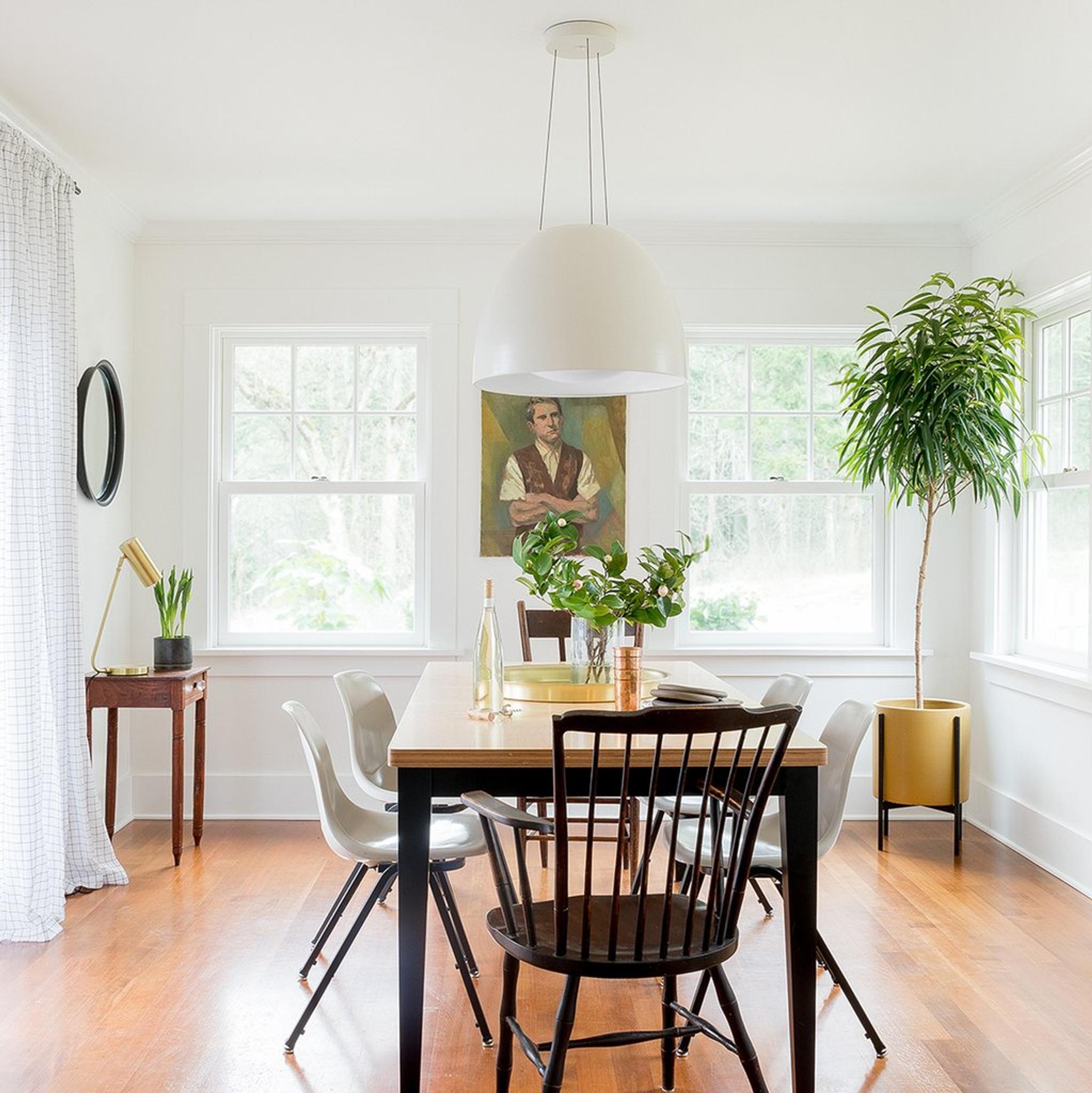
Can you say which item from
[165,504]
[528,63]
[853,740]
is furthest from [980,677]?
[165,504]

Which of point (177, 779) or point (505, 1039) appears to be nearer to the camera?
point (505, 1039)

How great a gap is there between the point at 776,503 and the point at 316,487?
2.15 metres

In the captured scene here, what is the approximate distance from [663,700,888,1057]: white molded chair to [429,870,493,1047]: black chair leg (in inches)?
19.3

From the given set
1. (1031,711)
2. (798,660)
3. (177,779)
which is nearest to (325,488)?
(177,779)

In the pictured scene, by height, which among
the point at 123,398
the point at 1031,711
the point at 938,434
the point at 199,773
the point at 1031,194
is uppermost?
the point at 1031,194

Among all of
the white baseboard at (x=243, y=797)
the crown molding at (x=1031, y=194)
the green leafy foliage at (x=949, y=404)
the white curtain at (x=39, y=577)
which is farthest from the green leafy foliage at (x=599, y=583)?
the white baseboard at (x=243, y=797)

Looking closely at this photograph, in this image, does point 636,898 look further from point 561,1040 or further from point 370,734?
point 370,734

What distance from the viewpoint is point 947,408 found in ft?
14.9

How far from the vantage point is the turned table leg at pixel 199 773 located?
4707 millimetres

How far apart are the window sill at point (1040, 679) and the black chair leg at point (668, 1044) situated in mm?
2230

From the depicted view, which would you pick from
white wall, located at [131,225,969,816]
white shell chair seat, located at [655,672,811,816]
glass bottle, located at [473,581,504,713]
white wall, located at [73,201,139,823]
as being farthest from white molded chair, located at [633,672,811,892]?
white wall, located at [73,201,139,823]

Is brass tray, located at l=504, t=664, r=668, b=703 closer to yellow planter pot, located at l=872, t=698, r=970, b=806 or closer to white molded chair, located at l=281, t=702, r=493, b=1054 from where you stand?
white molded chair, located at l=281, t=702, r=493, b=1054

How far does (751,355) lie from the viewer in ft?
17.6

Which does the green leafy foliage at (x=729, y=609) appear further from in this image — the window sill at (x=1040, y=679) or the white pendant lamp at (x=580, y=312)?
the white pendant lamp at (x=580, y=312)
